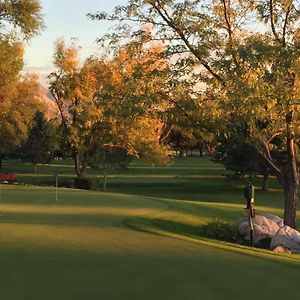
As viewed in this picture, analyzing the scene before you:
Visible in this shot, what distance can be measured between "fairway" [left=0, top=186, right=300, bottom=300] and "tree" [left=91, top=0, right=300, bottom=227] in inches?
165

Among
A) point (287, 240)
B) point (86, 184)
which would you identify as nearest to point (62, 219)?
point (287, 240)

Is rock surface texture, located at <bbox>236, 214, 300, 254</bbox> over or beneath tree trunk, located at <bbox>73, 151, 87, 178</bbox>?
beneath

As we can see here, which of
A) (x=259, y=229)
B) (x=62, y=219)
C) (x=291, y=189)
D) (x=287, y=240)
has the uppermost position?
(x=291, y=189)

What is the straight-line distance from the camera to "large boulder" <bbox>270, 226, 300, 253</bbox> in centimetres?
1402

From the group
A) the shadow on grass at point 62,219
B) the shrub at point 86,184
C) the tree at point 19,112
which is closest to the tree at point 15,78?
the tree at point 19,112

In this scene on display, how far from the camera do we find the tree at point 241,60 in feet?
46.5

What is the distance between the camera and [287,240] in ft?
46.6

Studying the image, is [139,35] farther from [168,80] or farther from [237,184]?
[237,184]

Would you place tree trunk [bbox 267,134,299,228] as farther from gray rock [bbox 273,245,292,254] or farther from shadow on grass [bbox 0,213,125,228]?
shadow on grass [bbox 0,213,125,228]

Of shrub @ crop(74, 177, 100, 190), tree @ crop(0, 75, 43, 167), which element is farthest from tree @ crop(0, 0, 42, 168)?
shrub @ crop(74, 177, 100, 190)

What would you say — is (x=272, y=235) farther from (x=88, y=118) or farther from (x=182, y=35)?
(x=88, y=118)

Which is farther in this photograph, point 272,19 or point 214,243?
point 272,19

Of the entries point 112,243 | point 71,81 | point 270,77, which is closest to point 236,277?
point 112,243

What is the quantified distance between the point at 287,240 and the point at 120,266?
6.53 m
